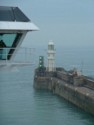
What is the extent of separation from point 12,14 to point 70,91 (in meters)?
24.3

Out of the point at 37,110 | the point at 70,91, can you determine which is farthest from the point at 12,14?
the point at 70,91

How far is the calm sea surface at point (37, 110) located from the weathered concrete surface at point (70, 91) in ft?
1.48

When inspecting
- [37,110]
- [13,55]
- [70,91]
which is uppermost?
[13,55]

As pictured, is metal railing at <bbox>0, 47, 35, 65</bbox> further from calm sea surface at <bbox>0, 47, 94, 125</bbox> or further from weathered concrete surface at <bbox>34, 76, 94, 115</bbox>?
weathered concrete surface at <bbox>34, 76, 94, 115</bbox>

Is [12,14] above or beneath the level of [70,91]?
above

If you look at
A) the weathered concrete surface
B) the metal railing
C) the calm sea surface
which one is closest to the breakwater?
the weathered concrete surface

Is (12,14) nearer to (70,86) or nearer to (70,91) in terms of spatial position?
(70,91)

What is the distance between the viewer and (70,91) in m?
34.8

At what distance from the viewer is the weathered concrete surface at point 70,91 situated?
1134 inches

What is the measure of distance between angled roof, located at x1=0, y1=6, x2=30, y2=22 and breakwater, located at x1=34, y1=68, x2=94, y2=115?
16988 mm

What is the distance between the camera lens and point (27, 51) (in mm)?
10914

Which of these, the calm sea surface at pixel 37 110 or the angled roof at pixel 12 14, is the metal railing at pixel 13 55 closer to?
the angled roof at pixel 12 14

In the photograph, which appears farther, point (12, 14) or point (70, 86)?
point (70, 86)

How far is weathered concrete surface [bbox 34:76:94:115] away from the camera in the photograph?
28.8m
